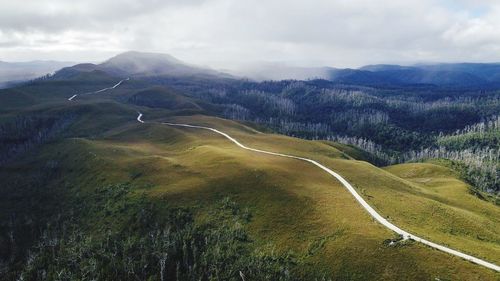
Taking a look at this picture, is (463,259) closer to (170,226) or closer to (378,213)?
(378,213)

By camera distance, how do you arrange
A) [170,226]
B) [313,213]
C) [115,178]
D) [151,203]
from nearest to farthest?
[313,213]
[170,226]
[151,203]
[115,178]

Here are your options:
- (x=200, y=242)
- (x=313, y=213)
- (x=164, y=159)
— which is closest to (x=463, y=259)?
(x=313, y=213)

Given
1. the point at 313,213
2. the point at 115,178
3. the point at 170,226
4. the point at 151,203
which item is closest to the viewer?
the point at 313,213

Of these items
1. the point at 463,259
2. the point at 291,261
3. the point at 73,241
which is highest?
the point at 463,259

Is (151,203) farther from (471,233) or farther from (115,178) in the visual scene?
(471,233)

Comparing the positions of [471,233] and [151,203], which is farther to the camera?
[151,203]

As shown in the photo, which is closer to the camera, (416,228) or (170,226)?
(416,228)

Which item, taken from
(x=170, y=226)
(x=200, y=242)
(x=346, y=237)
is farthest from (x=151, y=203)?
(x=346, y=237)

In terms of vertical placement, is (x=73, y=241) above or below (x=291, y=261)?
below

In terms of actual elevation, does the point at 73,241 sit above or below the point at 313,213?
below
